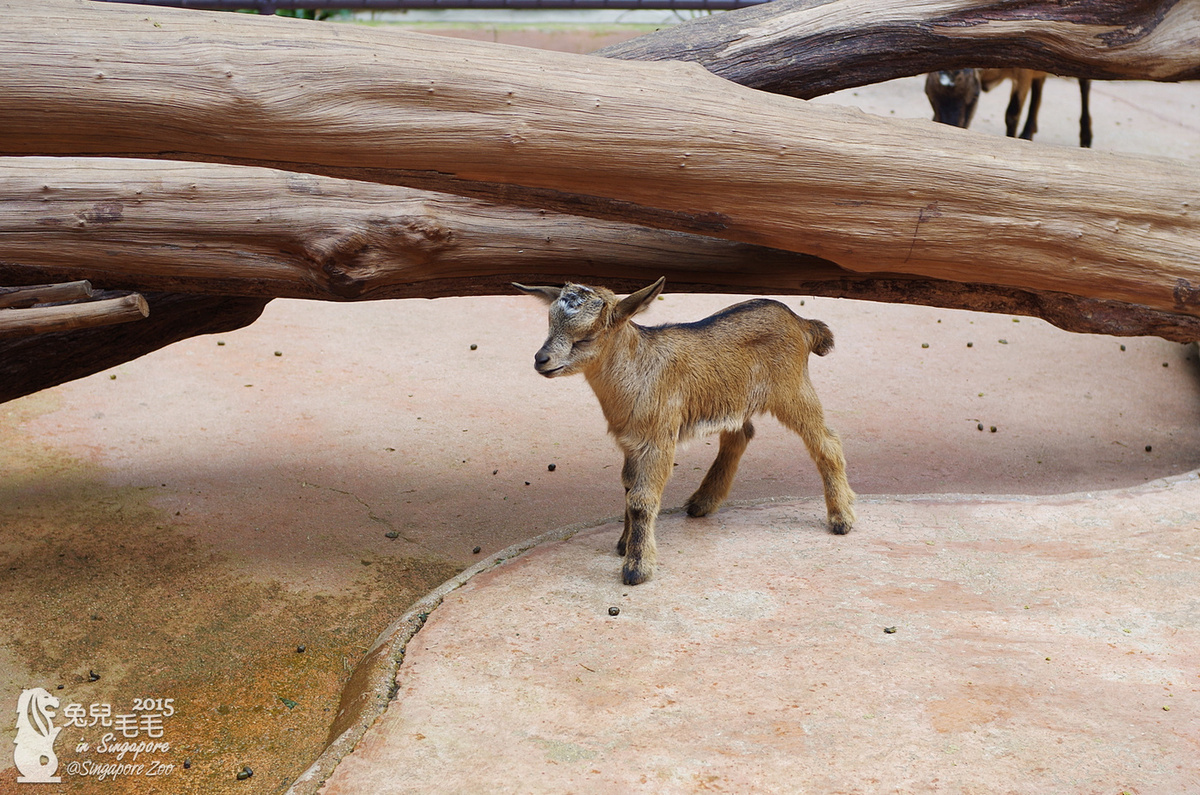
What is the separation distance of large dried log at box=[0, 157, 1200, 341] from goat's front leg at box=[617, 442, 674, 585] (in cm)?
109

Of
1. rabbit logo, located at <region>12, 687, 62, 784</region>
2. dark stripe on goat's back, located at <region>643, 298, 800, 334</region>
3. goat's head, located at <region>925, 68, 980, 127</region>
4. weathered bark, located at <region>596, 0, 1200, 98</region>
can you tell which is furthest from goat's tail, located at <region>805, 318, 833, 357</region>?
goat's head, located at <region>925, 68, 980, 127</region>

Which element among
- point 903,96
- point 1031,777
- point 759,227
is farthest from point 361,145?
point 903,96

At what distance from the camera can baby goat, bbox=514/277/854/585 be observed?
3.95 m

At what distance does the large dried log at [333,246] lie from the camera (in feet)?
14.6

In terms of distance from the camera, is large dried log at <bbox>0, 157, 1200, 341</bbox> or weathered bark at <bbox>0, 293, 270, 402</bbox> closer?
large dried log at <bbox>0, 157, 1200, 341</bbox>

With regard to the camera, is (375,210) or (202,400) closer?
(375,210)

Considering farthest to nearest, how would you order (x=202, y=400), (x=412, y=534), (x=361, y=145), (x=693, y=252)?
(x=202, y=400), (x=412, y=534), (x=693, y=252), (x=361, y=145)

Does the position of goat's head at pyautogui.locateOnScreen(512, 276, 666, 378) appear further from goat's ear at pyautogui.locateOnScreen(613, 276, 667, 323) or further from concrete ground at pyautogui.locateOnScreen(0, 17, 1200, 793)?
concrete ground at pyautogui.locateOnScreen(0, 17, 1200, 793)

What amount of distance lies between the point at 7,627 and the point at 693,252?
3461 millimetres

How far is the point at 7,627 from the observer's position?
173 inches

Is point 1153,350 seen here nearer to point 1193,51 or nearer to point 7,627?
point 1193,51

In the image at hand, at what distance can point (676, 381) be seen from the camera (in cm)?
425
